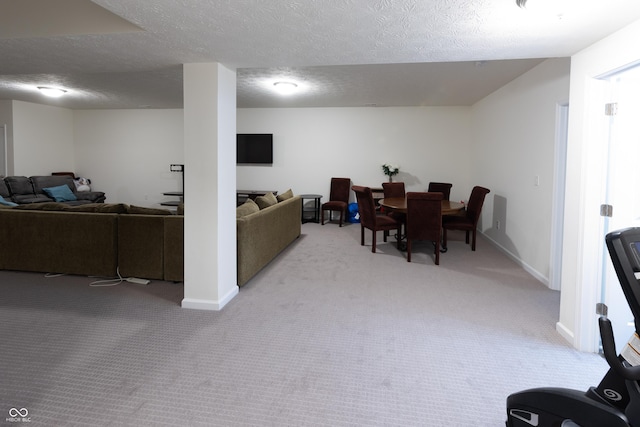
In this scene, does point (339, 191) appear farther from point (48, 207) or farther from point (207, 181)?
point (48, 207)

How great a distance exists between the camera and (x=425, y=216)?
4.63 m

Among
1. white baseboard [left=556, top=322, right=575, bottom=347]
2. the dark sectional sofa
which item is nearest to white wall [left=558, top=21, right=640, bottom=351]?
white baseboard [left=556, top=322, right=575, bottom=347]

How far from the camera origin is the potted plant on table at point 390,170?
7.66 meters

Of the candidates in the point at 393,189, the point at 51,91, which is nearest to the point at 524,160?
the point at 393,189

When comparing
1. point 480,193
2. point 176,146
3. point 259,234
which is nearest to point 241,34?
point 259,234

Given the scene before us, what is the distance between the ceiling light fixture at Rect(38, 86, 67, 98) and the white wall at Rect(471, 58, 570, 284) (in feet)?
23.4

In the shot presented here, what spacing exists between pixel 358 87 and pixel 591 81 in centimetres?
371

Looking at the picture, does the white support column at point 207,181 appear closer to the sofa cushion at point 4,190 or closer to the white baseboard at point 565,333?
the white baseboard at point 565,333

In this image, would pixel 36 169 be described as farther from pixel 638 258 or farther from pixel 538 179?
pixel 638 258

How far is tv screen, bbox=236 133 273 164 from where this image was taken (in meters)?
8.12

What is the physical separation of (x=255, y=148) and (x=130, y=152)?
3.02 meters

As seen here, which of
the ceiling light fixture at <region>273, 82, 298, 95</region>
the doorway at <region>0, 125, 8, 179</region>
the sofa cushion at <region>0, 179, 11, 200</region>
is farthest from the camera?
the doorway at <region>0, 125, 8, 179</region>

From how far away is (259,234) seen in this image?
415 cm

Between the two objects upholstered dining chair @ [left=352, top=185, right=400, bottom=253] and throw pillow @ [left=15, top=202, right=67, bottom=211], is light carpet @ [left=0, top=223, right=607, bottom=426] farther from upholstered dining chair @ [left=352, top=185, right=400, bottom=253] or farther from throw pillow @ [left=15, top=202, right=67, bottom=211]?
upholstered dining chair @ [left=352, top=185, right=400, bottom=253]
